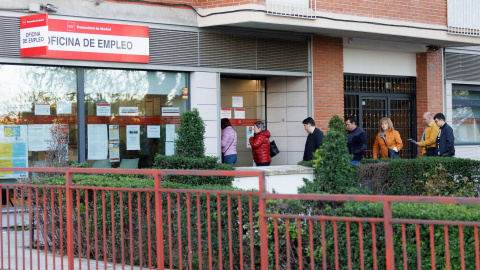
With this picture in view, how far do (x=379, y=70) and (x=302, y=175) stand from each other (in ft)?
20.5

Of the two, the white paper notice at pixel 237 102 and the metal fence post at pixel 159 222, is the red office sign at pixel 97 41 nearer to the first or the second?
the white paper notice at pixel 237 102

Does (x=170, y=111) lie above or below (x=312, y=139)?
above

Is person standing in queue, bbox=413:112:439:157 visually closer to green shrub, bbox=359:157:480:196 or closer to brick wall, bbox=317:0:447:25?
green shrub, bbox=359:157:480:196

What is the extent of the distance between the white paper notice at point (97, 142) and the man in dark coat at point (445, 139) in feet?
22.7

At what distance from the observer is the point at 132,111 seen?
1298cm

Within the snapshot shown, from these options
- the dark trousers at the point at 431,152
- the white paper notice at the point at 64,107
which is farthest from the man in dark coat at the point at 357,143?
the white paper notice at the point at 64,107

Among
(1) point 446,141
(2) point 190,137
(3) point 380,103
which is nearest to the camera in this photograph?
(2) point 190,137

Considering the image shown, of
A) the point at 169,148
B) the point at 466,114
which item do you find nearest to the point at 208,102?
the point at 169,148

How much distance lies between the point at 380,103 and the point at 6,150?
31.5 ft

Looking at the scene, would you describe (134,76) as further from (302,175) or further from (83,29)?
(302,175)

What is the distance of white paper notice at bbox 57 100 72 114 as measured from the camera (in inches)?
472

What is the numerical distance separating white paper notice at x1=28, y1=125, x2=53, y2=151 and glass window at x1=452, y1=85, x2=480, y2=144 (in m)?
11.6

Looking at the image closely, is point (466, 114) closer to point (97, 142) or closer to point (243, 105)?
point (243, 105)

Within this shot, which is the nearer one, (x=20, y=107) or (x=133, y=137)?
(x=20, y=107)
